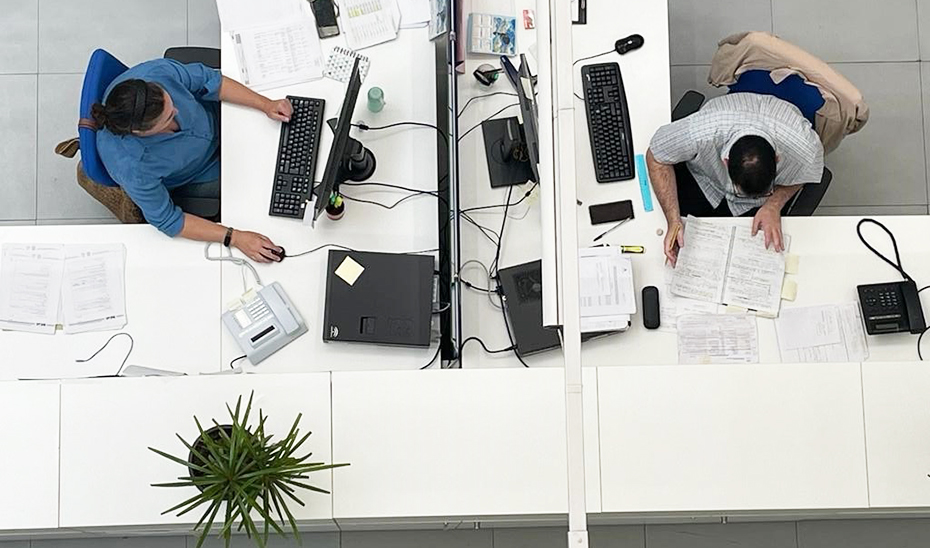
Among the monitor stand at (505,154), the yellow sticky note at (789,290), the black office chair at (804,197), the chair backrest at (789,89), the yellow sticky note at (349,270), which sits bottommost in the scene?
the yellow sticky note at (789,290)

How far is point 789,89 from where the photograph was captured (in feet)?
9.20

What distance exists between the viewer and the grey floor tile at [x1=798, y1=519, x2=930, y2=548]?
317 centimetres

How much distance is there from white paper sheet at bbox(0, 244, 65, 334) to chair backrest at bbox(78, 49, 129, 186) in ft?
0.97

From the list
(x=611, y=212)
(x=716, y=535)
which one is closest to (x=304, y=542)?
(x=716, y=535)

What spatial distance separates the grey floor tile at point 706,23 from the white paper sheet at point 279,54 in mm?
1415

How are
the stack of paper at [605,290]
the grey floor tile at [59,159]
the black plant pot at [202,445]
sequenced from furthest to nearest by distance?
1. the grey floor tile at [59,159]
2. the stack of paper at [605,290]
3. the black plant pot at [202,445]

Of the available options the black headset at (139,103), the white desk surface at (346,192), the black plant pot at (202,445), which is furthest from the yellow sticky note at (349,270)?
the black headset at (139,103)

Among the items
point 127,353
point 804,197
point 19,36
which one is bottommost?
point 127,353

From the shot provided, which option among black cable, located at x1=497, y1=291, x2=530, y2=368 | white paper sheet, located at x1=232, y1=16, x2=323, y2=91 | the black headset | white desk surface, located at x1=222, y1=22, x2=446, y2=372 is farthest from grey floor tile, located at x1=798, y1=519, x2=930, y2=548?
the black headset

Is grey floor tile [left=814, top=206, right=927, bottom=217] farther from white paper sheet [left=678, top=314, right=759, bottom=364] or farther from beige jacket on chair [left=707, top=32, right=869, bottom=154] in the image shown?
white paper sheet [left=678, top=314, right=759, bottom=364]

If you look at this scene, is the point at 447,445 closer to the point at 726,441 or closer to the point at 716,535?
the point at 726,441

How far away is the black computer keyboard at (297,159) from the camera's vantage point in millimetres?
2729

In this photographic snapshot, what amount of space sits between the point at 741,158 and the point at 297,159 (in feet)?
4.31

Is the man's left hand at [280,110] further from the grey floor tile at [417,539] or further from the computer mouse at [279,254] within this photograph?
the grey floor tile at [417,539]
